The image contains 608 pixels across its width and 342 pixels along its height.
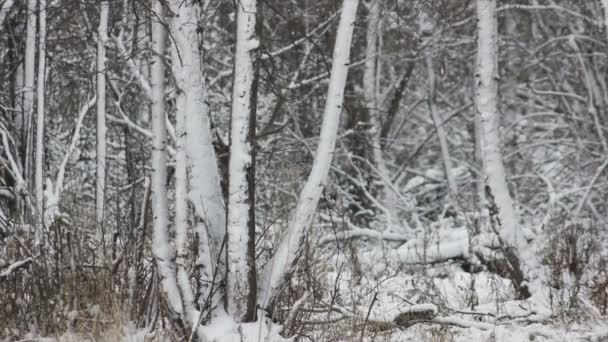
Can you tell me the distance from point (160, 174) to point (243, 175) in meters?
0.76

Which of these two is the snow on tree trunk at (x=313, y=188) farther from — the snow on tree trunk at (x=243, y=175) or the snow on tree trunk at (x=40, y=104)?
the snow on tree trunk at (x=40, y=104)

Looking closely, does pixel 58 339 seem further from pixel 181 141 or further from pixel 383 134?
pixel 383 134

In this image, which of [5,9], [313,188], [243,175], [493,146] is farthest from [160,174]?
[5,9]

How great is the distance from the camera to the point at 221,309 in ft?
12.6

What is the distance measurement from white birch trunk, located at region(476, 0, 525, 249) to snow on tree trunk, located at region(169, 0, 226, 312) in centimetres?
277

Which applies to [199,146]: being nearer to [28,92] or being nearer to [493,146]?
[493,146]

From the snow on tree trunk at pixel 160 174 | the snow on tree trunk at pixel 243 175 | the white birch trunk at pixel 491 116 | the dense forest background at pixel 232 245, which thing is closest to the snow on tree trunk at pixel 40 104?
the dense forest background at pixel 232 245

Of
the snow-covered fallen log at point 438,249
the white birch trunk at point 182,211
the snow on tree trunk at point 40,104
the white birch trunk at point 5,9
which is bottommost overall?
the snow-covered fallen log at point 438,249

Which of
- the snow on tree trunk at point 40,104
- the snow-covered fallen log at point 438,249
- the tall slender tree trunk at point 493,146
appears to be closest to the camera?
the tall slender tree trunk at point 493,146

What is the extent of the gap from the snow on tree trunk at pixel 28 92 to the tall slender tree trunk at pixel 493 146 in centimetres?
464

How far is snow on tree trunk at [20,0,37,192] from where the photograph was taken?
718 cm

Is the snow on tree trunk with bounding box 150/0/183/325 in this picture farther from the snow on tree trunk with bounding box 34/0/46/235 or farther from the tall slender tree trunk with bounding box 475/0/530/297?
the tall slender tree trunk with bounding box 475/0/530/297

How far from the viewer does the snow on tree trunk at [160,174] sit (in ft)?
13.2

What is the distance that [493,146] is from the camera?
5715mm
